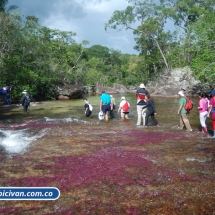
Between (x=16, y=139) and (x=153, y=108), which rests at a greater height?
(x=153, y=108)

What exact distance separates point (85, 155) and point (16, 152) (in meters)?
2.71

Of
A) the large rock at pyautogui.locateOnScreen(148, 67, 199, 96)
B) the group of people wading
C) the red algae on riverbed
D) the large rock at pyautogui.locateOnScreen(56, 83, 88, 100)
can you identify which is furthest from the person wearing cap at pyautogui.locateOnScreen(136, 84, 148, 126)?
the large rock at pyautogui.locateOnScreen(148, 67, 199, 96)

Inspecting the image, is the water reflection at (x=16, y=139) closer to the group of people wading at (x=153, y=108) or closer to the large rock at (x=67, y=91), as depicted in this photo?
the group of people wading at (x=153, y=108)

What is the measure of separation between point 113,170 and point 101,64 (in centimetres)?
7606

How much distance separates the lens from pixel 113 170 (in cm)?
758

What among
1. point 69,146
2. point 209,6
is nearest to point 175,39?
point 209,6

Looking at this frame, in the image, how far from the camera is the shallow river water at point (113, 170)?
5598 millimetres

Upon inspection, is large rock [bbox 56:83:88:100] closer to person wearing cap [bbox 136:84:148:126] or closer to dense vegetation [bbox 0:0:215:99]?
dense vegetation [bbox 0:0:215:99]

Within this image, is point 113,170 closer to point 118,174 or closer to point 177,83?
point 118,174

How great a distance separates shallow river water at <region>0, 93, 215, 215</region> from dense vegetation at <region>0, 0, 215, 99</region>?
655cm

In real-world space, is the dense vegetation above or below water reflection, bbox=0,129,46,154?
above

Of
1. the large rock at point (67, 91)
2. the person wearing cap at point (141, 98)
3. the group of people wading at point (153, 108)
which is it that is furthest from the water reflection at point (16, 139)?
the large rock at point (67, 91)

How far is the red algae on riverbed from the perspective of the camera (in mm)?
5566

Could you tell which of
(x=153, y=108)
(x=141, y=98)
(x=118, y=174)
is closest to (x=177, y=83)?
(x=141, y=98)
